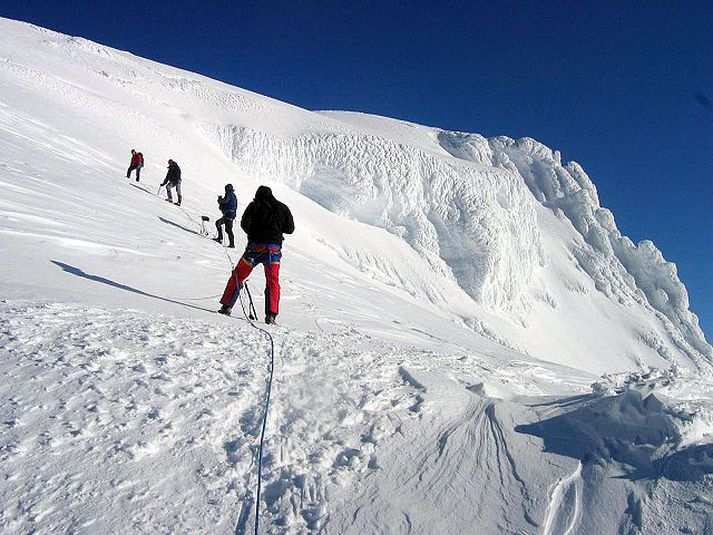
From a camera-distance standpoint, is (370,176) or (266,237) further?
(370,176)

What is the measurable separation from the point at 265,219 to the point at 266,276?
30.6 inches

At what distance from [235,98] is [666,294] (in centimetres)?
6697

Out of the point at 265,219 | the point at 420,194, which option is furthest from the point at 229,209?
the point at 420,194

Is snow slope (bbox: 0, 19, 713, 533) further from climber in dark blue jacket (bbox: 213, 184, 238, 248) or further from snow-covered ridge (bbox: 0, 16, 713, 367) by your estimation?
snow-covered ridge (bbox: 0, 16, 713, 367)

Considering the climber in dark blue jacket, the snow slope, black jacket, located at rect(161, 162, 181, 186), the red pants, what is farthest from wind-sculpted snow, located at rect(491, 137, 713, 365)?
the red pants

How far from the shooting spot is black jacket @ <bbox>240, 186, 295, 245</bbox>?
615cm

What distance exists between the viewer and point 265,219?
6176mm

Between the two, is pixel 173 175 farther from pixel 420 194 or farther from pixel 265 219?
pixel 420 194

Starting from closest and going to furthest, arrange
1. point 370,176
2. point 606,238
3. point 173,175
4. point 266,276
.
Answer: point 266,276, point 173,175, point 370,176, point 606,238

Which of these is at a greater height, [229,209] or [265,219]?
[265,219]

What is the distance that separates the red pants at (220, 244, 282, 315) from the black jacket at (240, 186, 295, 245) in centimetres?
13

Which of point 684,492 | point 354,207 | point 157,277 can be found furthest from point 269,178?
point 684,492

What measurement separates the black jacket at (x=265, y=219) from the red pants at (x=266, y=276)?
13cm

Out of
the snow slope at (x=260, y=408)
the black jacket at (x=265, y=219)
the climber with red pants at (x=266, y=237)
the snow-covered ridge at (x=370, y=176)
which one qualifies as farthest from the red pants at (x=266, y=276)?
the snow-covered ridge at (x=370, y=176)
